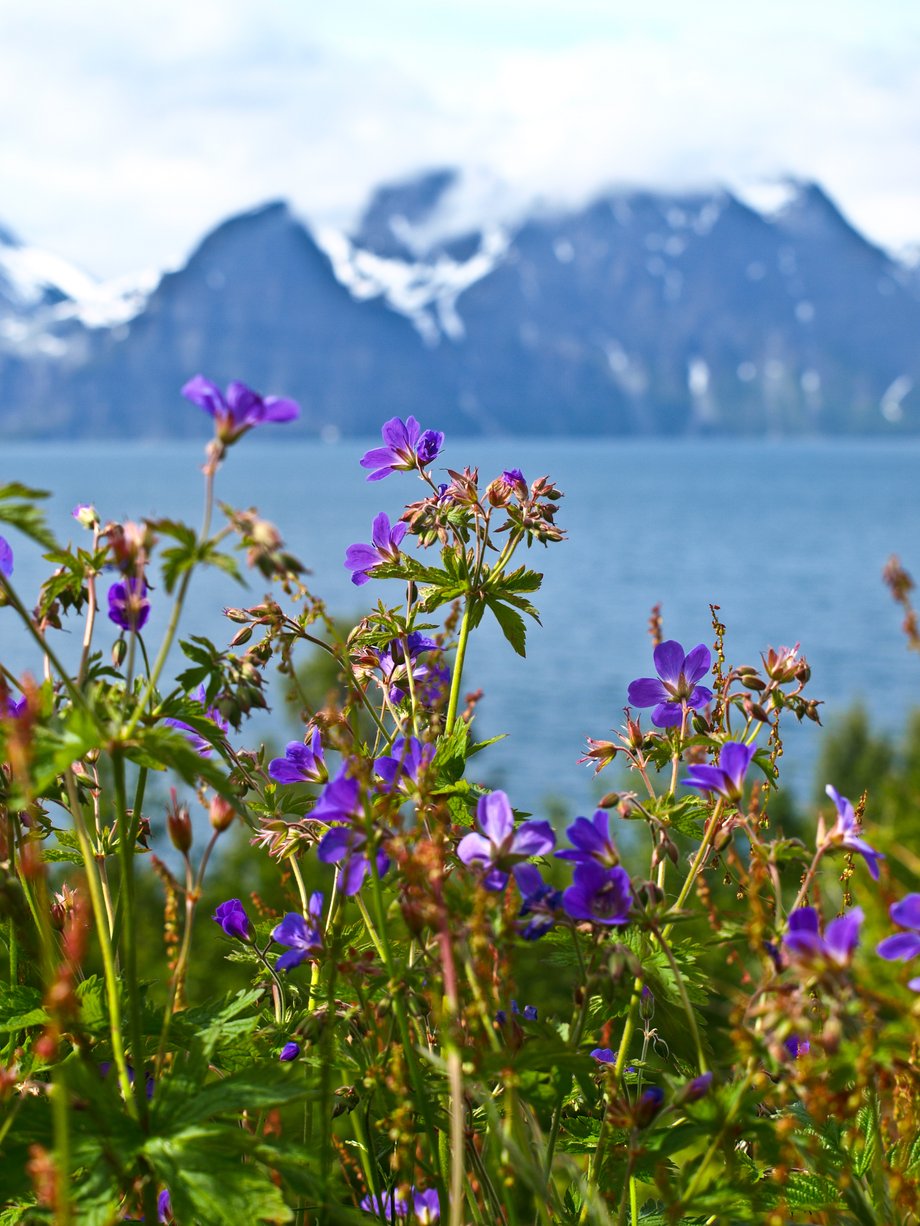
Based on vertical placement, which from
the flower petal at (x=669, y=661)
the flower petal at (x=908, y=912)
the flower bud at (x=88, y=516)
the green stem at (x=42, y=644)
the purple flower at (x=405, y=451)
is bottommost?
the flower petal at (x=908, y=912)

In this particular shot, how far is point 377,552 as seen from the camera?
8.09ft

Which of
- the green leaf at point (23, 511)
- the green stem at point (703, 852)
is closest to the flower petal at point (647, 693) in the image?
the green stem at point (703, 852)

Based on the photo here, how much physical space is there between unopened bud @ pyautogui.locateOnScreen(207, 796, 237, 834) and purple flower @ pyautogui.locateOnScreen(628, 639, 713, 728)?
2.67ft

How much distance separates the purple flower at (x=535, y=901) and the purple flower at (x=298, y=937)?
1.10 ft

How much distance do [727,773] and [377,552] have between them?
39.2 inches

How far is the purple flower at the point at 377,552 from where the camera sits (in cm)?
245

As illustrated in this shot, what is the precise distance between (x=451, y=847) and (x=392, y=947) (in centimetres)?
23

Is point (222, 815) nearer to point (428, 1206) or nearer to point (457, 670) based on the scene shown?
point (457, 670)

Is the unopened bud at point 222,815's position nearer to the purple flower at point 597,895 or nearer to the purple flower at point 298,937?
the purple flower at point 298,937

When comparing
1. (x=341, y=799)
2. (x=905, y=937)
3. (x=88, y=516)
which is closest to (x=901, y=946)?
(x=905, y=937)

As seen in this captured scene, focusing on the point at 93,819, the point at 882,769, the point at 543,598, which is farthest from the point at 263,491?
the point at 93,819

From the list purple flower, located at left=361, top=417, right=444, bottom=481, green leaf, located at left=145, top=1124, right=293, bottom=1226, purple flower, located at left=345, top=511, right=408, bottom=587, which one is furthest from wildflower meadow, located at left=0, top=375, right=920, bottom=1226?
purple flower, located at left=361, top=417, right=444, bottom=481

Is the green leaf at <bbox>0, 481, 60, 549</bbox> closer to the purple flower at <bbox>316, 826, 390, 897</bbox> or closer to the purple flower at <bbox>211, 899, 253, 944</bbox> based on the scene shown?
the purple flower at <bbox>316, 826, 390, 897</bbox>

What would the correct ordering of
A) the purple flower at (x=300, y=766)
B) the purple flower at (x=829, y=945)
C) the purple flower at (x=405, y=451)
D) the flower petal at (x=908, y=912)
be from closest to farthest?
the purple flower at (x=829, y=945)
the flower petal at (x=908, y=912)
the purple flower at (x=300, y=766)
the purple flower at (x=405, y=451)
